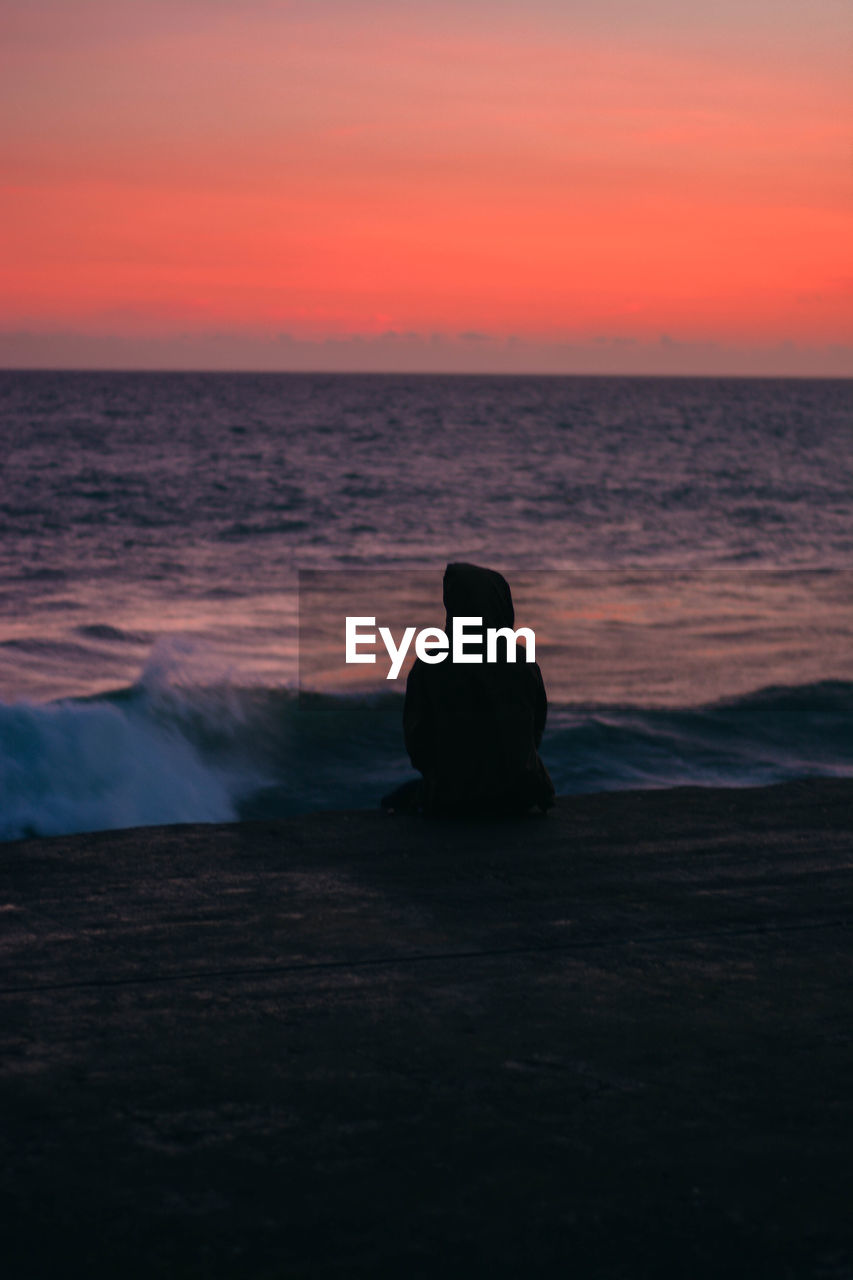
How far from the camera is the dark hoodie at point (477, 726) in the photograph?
627cm

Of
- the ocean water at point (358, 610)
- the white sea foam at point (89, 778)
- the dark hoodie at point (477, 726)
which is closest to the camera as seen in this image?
the dark hoodie at point (477, 726)

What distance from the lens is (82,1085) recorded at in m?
3.56

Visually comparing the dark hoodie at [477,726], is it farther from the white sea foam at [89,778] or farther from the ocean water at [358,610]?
the ocean water at [358,610]

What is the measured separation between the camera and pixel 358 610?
2189cm

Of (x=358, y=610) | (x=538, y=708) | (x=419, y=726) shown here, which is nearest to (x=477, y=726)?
(x=419, y=726)

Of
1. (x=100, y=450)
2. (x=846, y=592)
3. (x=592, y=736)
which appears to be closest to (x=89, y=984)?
(x=592, y=736)

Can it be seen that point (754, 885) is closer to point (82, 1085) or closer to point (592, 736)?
point (82, 1085)

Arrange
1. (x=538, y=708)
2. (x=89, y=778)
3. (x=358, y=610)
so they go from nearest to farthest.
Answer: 1. (x=538, y=708)
2. (x=89, y=778)
3. (x=358, y=610)

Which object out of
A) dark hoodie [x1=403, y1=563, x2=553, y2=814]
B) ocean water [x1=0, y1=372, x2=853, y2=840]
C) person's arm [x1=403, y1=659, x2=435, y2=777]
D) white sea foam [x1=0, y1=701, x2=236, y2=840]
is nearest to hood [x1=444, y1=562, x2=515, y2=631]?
dark hoodie [x1=403, y1=563, x2=553, y2=814]

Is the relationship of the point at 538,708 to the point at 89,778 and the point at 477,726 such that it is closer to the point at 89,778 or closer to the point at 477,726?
the point at 477,726

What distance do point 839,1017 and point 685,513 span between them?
3666cm

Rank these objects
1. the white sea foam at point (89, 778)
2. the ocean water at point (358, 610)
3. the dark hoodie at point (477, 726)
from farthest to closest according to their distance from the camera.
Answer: the ocean water at point (358, 610) < the white sea foam at point (89, 778) < the dark hoodie at point (477, 726)

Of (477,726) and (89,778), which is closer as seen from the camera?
(477,726)

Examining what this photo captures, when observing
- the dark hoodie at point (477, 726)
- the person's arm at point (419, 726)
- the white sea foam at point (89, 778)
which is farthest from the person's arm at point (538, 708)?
the white sea foam at point (89, 778)
